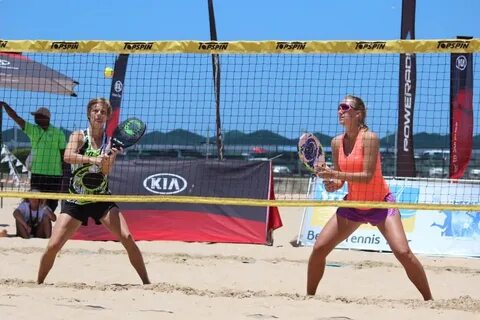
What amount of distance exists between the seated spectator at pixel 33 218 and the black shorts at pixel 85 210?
3625mm

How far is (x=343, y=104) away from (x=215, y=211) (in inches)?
165

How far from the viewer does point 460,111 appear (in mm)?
9398

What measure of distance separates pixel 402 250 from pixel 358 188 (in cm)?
52

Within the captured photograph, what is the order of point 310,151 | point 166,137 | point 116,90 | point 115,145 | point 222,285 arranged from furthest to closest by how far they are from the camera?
point 116,90
point 166,137
point 222,285
point 115,145
point 310,151

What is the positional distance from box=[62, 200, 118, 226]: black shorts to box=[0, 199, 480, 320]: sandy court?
1.70 feet

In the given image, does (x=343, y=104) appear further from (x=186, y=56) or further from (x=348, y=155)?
(x=186, y=56)

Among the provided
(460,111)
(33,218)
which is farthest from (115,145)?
(460,111)

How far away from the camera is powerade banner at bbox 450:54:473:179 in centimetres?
974

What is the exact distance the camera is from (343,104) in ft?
17.2

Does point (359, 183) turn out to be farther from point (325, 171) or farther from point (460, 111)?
point (460, 111)

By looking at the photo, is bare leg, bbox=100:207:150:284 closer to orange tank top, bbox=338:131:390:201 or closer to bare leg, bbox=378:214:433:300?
orange tank top, bbox=338:131:390:201

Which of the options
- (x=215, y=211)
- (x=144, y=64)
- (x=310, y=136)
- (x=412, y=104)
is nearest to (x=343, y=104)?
(x=310, y=136)

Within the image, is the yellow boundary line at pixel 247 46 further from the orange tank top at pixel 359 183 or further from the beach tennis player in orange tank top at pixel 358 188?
the orange tank top at pixel 359 183

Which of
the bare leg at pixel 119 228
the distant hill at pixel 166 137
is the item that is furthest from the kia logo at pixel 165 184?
the bare leg at pixel 119 228
